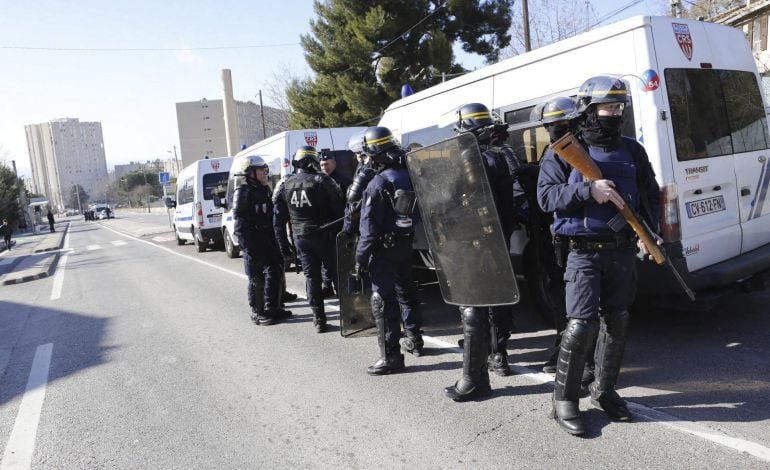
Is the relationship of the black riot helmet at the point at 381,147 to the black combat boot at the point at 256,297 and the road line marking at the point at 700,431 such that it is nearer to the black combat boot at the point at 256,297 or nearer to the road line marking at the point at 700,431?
the road line marking at the point at 700,431

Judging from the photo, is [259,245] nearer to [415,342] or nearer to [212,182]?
[415,342]

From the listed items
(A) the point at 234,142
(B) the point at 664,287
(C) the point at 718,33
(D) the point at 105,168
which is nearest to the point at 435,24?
(C) the point at 718,33

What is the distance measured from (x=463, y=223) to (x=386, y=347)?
143 centimetres

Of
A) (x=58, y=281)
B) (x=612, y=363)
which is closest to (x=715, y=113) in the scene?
(x=612, y=363)

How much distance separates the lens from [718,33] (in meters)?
4.68

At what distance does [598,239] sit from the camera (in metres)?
3.07

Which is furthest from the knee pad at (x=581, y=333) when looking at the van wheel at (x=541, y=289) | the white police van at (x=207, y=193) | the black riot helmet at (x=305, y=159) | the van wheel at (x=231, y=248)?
the white police van at (x=207, y=193)

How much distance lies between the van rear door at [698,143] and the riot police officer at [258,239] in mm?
4234

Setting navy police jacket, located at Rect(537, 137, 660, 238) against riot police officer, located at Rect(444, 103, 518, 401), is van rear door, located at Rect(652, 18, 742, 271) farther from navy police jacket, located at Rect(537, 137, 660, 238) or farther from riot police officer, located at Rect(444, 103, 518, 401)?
riot police officer, located at Rect(444, 103, 518, 401)

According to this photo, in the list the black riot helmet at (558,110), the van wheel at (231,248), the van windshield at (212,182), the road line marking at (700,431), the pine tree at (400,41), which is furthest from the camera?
the pine tree at (400,41)

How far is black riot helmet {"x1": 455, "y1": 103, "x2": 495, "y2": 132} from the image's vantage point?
3.86 metres

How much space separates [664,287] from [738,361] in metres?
0.70

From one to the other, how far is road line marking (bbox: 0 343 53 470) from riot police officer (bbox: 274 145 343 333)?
2.58 meters

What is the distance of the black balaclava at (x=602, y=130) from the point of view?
3070 millimetres
